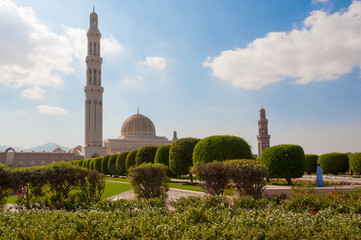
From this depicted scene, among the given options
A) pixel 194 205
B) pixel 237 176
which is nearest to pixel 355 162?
pixel 237 176

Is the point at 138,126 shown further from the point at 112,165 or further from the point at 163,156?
the point at 163,156

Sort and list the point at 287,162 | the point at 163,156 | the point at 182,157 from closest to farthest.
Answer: the point at 287,162 < the point at 182,157 < the point at 163,156

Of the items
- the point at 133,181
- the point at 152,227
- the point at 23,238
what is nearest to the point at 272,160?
the point at 133,181

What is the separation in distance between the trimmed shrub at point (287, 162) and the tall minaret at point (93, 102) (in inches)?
1685

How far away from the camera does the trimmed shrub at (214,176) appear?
9578mm

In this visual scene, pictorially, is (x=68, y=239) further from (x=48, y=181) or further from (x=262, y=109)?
(x=262, y=109)

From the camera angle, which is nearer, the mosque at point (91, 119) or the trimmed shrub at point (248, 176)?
the trimmed shrub at point (248, 176)

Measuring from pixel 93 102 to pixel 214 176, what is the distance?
158ft

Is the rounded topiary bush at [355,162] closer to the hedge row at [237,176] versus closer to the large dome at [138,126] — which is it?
the hedge row at [237,176]

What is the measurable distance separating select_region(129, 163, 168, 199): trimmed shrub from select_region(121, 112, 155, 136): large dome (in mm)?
57378

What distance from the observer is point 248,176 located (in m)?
9.07

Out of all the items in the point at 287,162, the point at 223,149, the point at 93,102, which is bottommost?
the point at 287,162

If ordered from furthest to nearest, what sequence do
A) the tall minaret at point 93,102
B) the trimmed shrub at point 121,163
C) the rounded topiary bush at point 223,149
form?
the tall minaret at point 93,102
the trimmed shrub at point 121,163
the rounded topiary bush at point 223,149

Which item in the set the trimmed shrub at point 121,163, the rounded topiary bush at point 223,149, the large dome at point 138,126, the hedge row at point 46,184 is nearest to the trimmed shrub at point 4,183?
the hedge row at point 46,184
